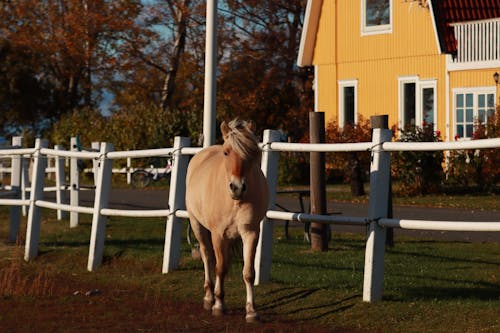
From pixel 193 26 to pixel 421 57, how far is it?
52.4 ft

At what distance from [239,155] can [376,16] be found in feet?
102

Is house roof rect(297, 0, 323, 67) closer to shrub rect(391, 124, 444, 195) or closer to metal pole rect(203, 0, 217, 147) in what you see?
shrub rect(391, 124, 444, 195)

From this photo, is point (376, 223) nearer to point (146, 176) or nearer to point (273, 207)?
point (273, 207)

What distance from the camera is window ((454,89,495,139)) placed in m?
37.2

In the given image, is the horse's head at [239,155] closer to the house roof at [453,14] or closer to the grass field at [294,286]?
the grass field at [294,286]

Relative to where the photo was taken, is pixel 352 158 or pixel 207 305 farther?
pixel 352 158

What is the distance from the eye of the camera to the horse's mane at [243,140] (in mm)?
10281

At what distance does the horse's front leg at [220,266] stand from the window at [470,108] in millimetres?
26917

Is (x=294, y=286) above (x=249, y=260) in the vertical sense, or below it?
below

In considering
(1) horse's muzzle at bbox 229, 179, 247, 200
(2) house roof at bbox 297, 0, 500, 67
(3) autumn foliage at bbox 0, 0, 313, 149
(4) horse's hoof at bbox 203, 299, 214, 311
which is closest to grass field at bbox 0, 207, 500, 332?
(4) horse's hoof at bbox 203, 299, 214, 311

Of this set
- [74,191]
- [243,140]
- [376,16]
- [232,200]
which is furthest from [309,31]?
[243,140]

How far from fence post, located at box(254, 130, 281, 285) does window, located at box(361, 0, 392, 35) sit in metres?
28.2

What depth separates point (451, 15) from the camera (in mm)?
37906

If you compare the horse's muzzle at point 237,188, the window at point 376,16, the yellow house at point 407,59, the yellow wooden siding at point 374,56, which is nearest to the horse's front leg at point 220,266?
the horse's muzzle at point 237,188
